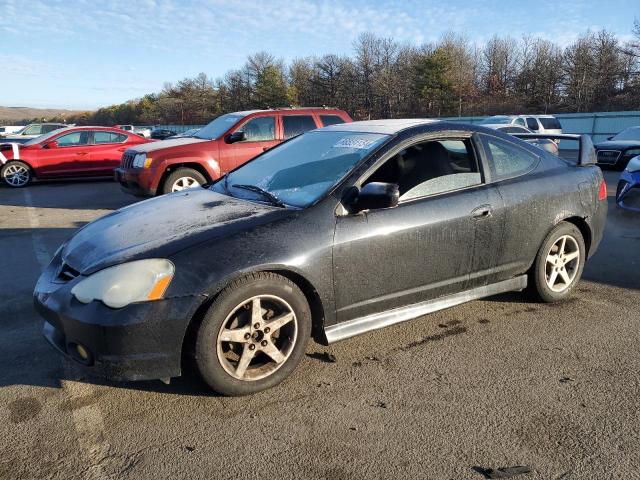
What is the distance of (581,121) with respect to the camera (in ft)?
102

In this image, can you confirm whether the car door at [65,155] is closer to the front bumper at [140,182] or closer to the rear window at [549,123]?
the front bumper at [140,182]

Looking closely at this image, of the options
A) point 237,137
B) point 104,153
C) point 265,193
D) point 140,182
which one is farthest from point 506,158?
point 104,153

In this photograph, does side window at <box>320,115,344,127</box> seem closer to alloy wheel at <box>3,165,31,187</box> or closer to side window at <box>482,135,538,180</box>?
side window at <box>482,135,538,180</box>

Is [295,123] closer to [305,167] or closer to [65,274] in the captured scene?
[305,167]

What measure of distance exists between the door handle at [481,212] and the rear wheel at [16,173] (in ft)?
41.3

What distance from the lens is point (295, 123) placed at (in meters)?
9.62

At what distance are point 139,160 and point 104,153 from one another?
5106 mm

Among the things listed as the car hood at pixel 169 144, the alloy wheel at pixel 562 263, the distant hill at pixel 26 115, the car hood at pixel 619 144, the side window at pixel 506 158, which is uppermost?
the distant hill at pixel 26 115

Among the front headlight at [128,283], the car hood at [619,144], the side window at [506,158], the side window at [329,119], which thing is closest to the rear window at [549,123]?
the car hood at [619,144]

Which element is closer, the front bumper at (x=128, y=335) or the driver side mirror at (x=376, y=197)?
the front bumper at (x=128, y=335)

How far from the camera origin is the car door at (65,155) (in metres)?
12.8

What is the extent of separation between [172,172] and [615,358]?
7497 millimetres

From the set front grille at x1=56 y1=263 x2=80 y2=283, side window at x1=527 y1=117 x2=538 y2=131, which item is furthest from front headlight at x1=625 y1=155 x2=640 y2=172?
side window at x1=527 y1=117 x2=538 y2=131

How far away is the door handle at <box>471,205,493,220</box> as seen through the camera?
3583mm
